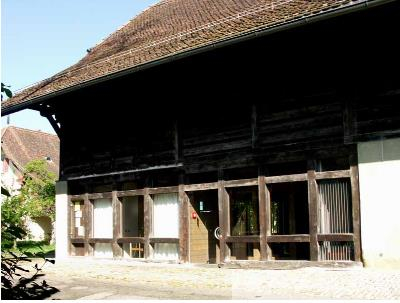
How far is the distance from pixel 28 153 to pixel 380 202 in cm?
3184

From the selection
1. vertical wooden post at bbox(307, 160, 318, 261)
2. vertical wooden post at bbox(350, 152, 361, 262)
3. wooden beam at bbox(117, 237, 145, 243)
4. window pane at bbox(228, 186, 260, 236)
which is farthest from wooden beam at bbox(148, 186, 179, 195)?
vertical wooden post at bbox(350, 152, 361, 262)

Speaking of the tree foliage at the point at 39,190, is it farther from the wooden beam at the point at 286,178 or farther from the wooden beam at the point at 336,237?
the wooden beam at the point at 336,237

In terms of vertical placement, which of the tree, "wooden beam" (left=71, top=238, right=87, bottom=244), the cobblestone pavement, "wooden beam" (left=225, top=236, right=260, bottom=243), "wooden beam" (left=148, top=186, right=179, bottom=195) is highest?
the tree

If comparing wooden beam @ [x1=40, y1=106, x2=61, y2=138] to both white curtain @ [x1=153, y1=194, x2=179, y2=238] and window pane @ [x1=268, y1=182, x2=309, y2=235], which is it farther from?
window pane @ [x1=268, y1=182, x2=309, y2=235]

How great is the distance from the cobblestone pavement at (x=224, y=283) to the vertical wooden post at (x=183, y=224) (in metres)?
0.62

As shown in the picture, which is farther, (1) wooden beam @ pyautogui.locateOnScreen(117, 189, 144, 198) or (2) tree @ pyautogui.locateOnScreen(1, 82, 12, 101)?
(1) wooden beam @ pyautogui.locateOnScreen(117, 189, 144, 198)

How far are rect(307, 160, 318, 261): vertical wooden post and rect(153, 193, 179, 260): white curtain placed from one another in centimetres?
376

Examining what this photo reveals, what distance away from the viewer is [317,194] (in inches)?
392

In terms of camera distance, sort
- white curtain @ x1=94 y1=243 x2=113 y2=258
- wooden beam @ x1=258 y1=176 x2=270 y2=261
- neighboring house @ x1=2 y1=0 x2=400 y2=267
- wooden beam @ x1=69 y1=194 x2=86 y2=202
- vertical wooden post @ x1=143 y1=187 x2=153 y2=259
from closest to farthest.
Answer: neighboring house @ x1=2 y1=0 x2=400 y2=267, wooden beam @ x1=258 y1=176 x2=270 y2=261, vertical wooden post @ x1=143 y1=187 x2=153 y2=259, white curtain @ x1=94 y1=243 x2=113 y2=258, wooden beam @ x1=69 y1=194 x2=86 y2=202

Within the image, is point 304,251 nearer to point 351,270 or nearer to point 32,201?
point 351,270

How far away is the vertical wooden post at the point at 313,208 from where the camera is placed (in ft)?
32.2

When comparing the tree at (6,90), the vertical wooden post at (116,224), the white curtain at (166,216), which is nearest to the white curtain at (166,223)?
the white curtain at (166,216)

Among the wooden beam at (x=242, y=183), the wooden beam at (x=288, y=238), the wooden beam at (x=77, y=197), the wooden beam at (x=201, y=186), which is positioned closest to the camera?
the wooden beam at (x=288, y=238)

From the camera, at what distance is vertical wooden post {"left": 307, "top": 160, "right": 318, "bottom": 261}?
387 inches
